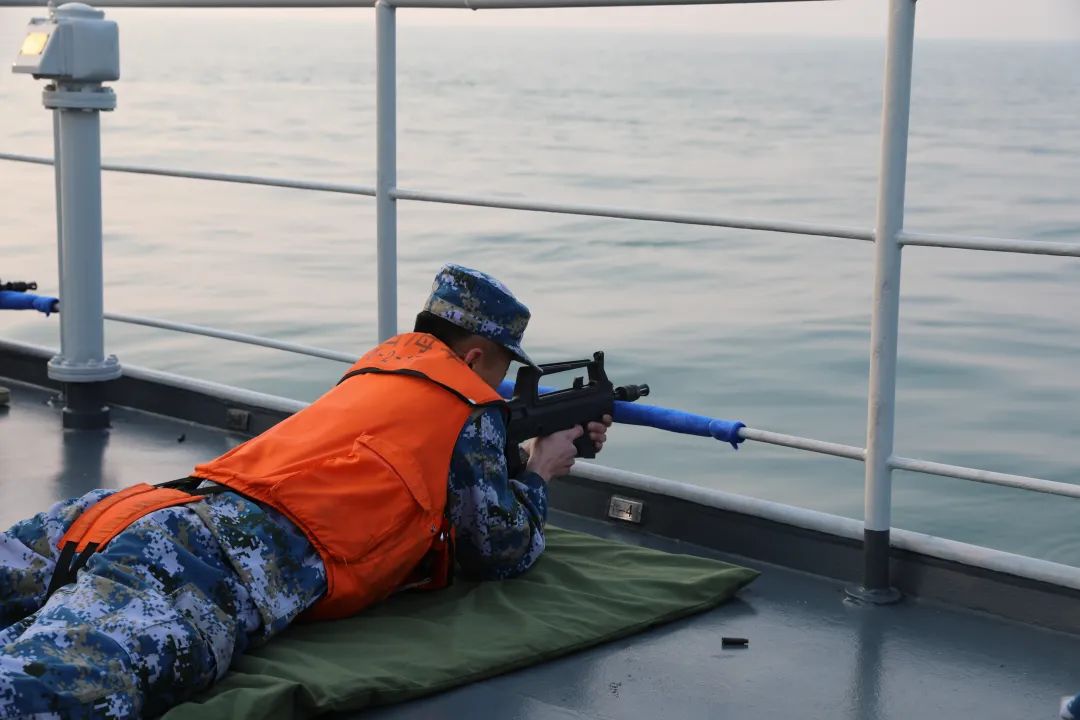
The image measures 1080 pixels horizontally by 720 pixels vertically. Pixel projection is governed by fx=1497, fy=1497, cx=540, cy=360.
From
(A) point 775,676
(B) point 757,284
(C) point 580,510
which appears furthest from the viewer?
(B) point 757,284

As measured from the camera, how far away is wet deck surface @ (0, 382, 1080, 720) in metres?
2.16

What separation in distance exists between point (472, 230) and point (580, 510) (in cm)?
1575

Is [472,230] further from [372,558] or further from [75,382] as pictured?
[372,558]

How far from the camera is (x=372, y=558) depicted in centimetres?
231

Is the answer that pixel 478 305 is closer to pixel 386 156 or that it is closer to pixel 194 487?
pixel 194 487

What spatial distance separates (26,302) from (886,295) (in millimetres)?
2200

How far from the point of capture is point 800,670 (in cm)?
231

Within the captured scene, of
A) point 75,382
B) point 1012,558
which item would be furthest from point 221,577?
point 75,382

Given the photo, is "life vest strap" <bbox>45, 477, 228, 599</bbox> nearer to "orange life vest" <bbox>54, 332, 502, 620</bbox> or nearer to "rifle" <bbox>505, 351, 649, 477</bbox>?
"orange life vest" <bbox>54, 332, 502, 620</bbox>

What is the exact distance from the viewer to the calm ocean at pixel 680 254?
40.8ft

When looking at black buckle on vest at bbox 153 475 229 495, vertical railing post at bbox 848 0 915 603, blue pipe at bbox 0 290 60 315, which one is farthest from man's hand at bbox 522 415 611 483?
blue pipe at bbox 0 290 60 315

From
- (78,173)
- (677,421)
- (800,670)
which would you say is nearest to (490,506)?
(677,421)

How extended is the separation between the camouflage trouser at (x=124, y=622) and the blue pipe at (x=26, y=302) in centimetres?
156

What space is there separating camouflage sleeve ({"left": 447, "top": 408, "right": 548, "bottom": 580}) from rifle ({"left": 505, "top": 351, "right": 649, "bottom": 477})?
0.06 metres
